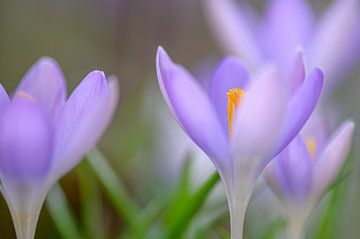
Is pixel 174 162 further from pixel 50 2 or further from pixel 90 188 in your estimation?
pixel 50 2

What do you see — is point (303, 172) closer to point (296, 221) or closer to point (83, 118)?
point (296, 221)

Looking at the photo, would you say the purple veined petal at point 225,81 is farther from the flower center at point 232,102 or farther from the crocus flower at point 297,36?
the crocus flower at point 297,36

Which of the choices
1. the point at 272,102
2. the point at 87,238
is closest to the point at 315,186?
the point at 272,102

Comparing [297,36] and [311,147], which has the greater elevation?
[297,36]

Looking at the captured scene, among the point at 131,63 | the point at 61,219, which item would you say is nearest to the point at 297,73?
the point at 61,219

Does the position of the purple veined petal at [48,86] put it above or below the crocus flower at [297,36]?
below

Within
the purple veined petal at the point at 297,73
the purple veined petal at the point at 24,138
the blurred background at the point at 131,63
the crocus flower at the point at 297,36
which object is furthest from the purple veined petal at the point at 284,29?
the purple veined petal at the point at 24,138
